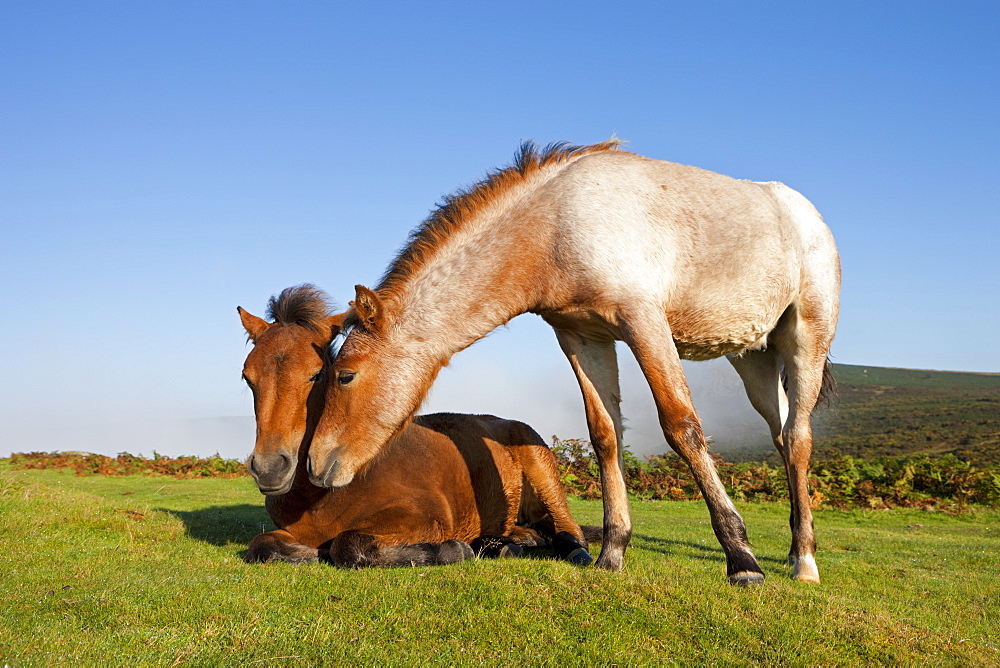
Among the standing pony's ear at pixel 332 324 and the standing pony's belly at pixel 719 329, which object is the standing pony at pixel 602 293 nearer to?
the standing pony's belly at pixel 719 329

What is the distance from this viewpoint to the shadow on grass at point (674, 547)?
744 cm

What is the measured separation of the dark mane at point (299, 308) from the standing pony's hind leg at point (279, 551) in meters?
1.85

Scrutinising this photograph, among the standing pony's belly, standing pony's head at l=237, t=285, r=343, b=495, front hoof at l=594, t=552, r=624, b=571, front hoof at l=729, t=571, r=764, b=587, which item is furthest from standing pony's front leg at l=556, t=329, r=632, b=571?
standing pony's head at l=237, t=285, r=343, b=495

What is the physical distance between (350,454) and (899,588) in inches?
190

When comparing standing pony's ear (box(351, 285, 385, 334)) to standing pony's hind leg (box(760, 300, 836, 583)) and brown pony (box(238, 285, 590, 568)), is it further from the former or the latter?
standing pony's hind leg (box(760, 300, 836, 583))

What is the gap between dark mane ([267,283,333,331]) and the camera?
21.2 feet

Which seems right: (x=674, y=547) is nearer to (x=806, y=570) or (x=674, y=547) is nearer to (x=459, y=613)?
(x=806, y=570)

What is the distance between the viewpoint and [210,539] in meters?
7.54

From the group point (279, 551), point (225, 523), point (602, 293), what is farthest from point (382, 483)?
point (225, 523)

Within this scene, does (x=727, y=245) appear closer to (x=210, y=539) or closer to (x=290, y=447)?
(x=290, y=447)

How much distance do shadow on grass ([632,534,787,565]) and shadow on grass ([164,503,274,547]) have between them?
4.37 meters

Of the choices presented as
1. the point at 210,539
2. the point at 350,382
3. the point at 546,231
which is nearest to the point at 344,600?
the point at 350,382

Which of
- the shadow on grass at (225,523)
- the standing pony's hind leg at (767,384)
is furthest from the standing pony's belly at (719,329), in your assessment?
the shadow on grass at (225,523)

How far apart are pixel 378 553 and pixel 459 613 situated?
5.07 ft
